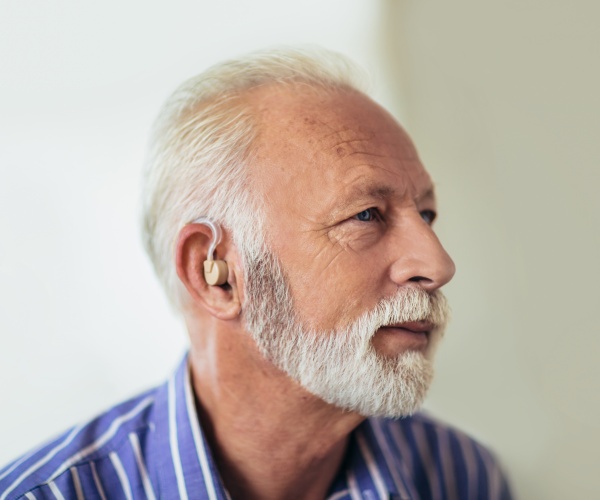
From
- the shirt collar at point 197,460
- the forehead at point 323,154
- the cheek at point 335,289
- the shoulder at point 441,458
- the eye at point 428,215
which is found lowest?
the shoulder at point 441,458

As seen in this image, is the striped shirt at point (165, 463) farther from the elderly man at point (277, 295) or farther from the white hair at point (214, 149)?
the white hair at point (214, 149)

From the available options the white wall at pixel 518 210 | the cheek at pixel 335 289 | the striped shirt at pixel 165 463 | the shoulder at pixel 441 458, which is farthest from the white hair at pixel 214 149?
the shoulder at pixel 441 458

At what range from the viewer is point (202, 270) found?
1.28 metres

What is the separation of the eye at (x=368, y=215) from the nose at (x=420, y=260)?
0.18 ft

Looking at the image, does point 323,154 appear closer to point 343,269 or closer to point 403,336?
point 343,269

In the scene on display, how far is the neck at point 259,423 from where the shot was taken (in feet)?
4.15

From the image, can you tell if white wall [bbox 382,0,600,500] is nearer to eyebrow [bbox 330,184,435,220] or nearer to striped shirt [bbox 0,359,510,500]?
striped shirt [bbox 0,359,510,500]

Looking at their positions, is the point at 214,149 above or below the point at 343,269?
above

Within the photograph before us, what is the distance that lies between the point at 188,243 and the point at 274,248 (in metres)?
0.18

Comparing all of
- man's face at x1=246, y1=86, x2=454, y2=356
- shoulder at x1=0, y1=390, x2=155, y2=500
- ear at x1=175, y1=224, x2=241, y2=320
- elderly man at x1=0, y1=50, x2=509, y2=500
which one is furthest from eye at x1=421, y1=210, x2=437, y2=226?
shoulder at x1=0, y1=390, x2=155, y2=500

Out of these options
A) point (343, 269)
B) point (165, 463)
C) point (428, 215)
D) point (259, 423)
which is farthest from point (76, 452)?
point (428, 215)

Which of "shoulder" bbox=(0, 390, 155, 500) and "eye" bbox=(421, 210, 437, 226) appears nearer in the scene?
"shoulder" bbox=(0, 390, 155, 500)

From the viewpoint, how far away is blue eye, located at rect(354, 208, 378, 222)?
1.21m

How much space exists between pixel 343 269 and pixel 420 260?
14 centimetres
